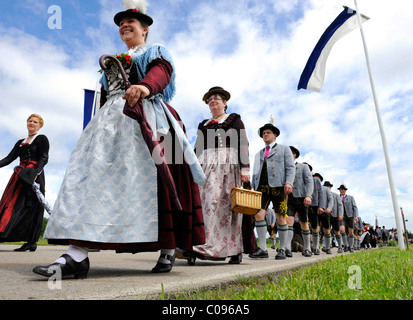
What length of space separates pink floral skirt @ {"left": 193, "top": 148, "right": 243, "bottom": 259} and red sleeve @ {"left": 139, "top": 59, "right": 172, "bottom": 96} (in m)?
2.06

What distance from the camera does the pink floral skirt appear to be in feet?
14.7

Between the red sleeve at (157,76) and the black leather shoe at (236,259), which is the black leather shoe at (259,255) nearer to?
the black leather shoe at (236,259)

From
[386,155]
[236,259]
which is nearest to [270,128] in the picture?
[236,259]

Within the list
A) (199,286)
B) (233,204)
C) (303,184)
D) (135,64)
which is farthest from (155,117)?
(303,184)

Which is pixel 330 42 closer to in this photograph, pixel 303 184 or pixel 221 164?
pixel 303 184

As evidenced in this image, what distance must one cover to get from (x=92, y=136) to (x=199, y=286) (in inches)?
49.8

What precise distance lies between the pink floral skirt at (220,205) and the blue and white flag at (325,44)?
24.8 ft

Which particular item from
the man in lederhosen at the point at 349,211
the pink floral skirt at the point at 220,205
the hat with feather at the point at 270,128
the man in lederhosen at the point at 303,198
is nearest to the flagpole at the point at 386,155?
the man in lederhosen at the point at 303,198

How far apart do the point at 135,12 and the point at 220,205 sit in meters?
2.59

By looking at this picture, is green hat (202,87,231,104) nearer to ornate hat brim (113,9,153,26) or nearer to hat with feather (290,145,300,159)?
ornate hat brim (113,9,153,26)

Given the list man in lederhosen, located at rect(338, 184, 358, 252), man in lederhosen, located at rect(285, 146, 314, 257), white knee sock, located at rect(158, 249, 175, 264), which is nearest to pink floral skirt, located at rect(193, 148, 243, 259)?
white knee sock, located at rect(158, 249, 175, 264)

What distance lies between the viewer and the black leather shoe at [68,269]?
2.07m

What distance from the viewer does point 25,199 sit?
19.1 feet

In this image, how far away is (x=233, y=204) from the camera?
14.1 feet
